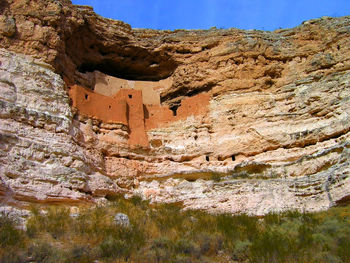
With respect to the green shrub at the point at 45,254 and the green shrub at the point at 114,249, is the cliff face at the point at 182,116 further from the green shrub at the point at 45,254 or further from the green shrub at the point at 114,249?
the green shrub at the point at 114,249

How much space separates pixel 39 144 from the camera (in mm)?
11148

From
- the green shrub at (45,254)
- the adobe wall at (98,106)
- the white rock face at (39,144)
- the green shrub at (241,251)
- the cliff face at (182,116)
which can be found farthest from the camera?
the adobe wall at (98,106)

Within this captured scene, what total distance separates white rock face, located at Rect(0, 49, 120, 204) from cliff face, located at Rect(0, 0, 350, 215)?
0.03 metres

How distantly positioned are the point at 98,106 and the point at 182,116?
2.75 meters

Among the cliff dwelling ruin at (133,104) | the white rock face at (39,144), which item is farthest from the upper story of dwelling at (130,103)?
the white rock face at (39,144)

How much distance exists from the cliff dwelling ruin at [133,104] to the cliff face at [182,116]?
0.10 metres

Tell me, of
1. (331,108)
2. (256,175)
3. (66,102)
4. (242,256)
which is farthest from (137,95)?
(242,256)

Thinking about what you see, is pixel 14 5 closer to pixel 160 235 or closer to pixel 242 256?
pixel 160 235

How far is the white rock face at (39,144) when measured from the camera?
1020 cm

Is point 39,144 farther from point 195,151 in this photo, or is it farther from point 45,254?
point 45,254

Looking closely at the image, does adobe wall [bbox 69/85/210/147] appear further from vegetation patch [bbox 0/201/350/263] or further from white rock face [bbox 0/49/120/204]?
vegetation patch [bbox 0/201/350/263]

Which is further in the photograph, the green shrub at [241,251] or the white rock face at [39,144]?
the white rock face at [39,144]

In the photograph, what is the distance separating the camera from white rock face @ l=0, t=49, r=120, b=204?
10195 mm

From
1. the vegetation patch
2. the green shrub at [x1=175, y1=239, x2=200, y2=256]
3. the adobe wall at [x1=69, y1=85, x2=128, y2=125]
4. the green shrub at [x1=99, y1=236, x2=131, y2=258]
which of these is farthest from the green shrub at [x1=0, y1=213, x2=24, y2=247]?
the adobe wall at [x1=69, y1=85, x2=128, y2=125]
